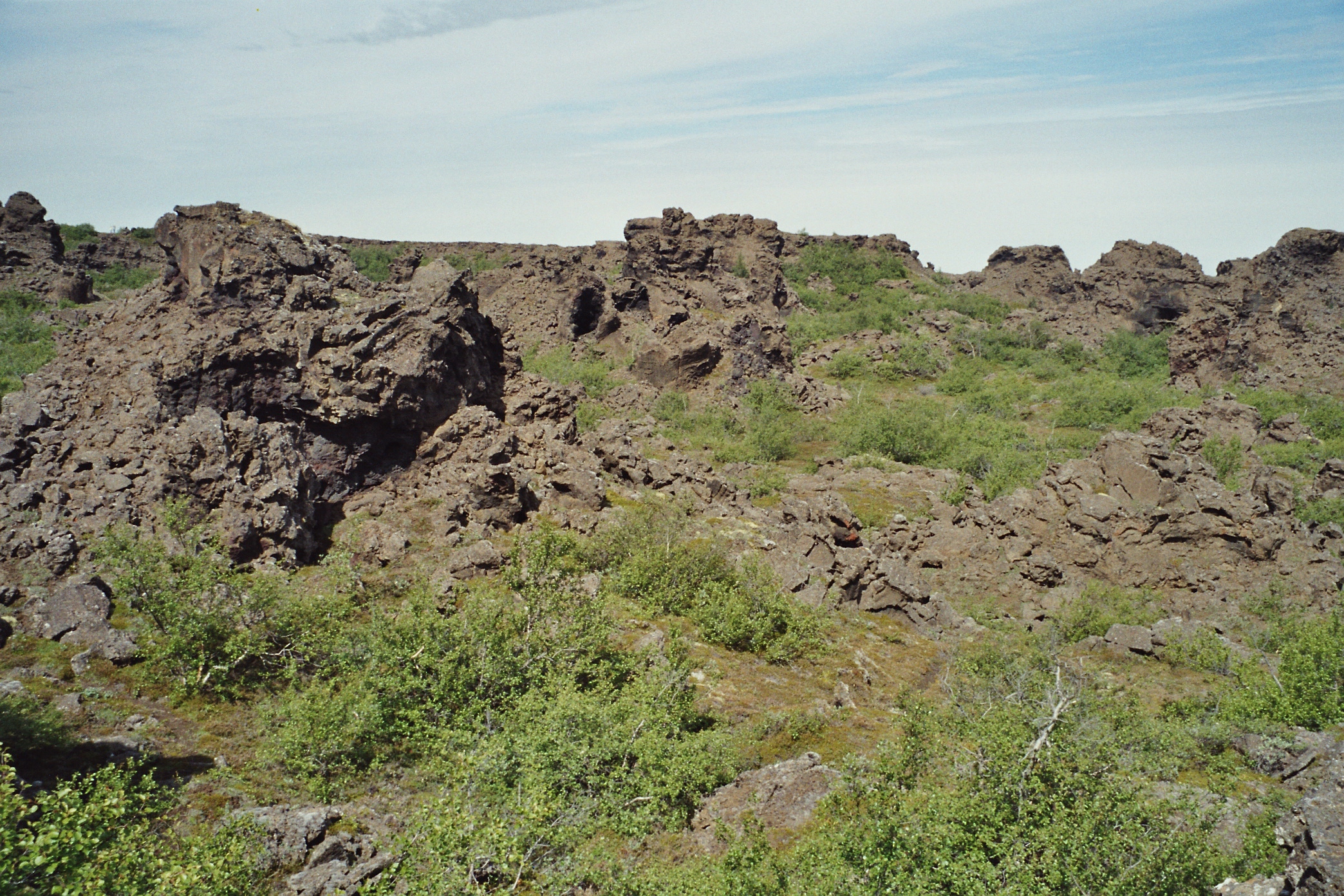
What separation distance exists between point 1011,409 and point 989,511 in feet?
105

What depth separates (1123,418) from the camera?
54406 millimetres

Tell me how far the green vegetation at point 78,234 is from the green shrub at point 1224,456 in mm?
100371

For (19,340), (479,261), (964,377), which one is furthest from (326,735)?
(479,261)

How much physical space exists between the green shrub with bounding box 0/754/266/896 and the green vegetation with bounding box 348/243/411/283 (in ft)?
332

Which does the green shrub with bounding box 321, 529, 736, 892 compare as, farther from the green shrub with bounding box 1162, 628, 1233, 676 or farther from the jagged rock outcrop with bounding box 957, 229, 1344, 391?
the jagged rock outcrop with bounding box 957, 229, 1344, 391

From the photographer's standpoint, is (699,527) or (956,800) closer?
(956,800)

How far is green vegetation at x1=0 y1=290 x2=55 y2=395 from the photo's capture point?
107 ft

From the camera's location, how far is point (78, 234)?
8188 centimetres

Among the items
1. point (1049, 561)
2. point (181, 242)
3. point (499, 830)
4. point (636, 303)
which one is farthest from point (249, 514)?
point (636, 303)

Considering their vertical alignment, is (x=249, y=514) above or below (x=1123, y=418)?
above

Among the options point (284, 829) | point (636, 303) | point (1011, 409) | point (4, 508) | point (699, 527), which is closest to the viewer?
point (284, 829)

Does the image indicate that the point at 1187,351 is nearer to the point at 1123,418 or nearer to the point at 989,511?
the point at 1123,418

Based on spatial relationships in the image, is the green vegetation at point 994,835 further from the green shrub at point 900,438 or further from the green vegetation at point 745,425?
the green shrub at point 900,438

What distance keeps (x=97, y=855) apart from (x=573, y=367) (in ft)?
179
